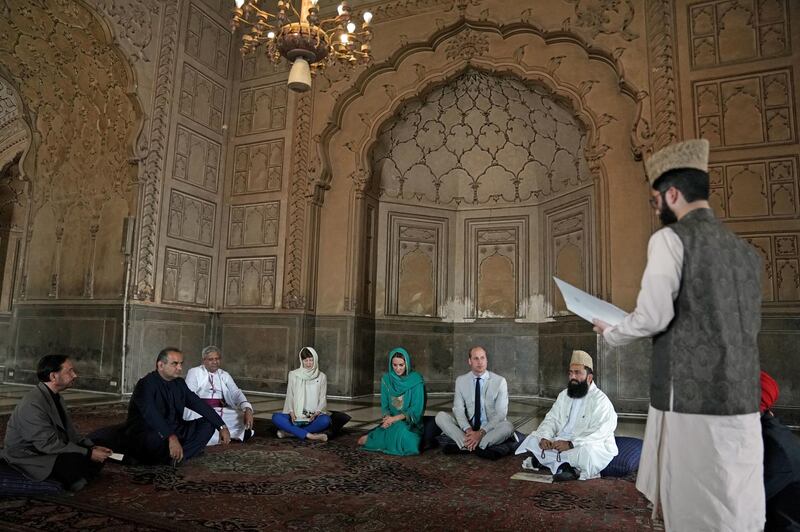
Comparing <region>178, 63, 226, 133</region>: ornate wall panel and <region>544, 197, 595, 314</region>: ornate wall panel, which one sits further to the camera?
<region>178, 63, 226, 133</region>: ornate wall panel

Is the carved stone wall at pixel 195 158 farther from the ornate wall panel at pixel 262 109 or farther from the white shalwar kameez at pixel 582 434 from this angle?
the white shalwar kameez at pixel 582 434

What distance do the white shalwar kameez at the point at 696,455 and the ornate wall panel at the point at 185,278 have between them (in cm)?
737

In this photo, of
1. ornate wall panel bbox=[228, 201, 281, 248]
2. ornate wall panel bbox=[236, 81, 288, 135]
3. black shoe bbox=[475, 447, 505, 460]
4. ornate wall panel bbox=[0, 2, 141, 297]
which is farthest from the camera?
ornate wall panel bbox=[236, 81, 288, 135]

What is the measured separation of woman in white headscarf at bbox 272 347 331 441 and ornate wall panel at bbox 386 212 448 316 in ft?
13.1

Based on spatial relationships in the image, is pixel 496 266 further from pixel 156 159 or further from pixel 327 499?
pixel 327 499

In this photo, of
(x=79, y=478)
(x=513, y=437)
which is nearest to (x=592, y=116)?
(x=513, y=437)

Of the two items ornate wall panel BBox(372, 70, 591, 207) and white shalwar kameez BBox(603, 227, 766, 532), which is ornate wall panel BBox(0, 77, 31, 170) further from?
white shalwar kameez BBox(603, 227, 766, 532)

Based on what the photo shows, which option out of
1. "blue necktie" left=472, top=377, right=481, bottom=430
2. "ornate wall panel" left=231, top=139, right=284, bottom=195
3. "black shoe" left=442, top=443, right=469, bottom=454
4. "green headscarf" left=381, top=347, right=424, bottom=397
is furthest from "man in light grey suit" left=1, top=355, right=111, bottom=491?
"ornate wall panel" left=231, top=139, right=284, bottom=195

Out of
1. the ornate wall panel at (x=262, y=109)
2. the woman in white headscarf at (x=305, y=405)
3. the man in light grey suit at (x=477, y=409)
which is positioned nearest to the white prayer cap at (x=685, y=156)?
the man in light grey suit at (x=477, y=409)

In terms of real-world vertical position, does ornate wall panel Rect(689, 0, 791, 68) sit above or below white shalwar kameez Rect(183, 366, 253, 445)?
above

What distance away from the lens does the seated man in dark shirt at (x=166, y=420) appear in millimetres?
3631

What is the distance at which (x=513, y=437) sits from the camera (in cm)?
451

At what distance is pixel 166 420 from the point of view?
A: 3838mm

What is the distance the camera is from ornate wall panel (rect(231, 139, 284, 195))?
28.7 ft
